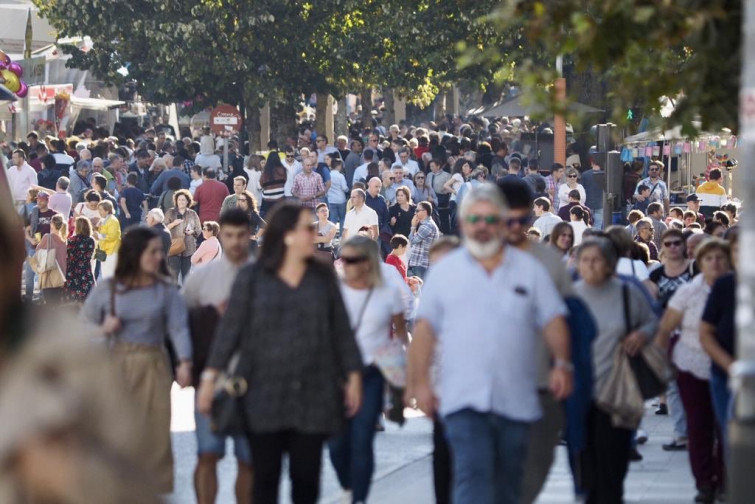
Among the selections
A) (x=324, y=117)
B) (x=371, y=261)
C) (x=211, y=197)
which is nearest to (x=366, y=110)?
(x=324, y=117)

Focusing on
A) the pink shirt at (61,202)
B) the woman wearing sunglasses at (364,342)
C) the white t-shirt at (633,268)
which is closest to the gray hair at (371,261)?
the woman wearing sunglasses at (364,342)

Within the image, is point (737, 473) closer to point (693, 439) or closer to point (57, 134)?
point (693, 439)

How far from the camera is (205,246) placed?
16.6 meters

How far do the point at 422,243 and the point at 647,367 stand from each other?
10.6 meters

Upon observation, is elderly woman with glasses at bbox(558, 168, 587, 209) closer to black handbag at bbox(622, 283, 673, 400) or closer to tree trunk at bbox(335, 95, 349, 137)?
black handbag at bbox(622, 283, 673, 400)

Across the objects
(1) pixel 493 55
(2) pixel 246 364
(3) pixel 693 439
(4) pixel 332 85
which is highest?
(4) pixel 332 85

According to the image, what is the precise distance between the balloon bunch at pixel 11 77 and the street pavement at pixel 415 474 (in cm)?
1967

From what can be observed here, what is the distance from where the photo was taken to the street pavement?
369 inches

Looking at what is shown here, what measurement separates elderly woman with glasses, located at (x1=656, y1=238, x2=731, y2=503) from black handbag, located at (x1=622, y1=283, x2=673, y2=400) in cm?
68

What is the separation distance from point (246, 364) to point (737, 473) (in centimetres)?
249

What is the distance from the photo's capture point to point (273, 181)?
24031 mm

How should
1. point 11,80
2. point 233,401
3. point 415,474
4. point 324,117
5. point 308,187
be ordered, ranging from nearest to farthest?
point 233,401, point 415,474, point 308,187, point 11,80, point 324,117

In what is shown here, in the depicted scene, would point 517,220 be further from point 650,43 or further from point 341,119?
point 341,119

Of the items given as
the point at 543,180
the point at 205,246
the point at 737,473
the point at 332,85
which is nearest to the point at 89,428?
the point at 737,473
